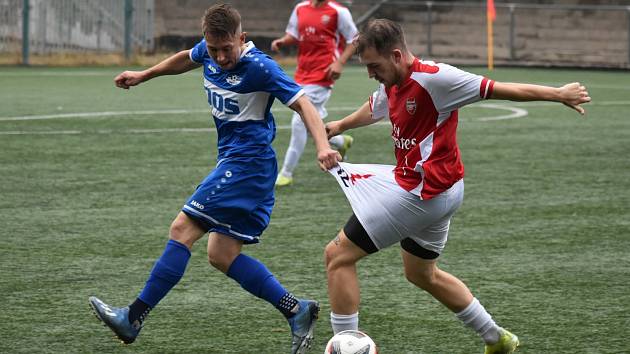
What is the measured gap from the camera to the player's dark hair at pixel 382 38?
5.21 metres

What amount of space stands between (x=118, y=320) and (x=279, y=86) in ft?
4.39

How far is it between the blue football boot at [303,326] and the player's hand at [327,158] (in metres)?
0.87

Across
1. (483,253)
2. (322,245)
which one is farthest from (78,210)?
(483,253)

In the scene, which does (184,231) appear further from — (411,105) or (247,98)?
(411,105)

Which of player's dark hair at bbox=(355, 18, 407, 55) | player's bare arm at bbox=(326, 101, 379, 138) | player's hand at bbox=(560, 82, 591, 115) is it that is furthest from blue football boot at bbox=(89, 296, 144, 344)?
player's hand at bbox=(560, 82, 591, 115)

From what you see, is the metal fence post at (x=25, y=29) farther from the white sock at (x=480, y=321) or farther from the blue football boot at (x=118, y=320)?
the white sock at (x=480, y=321)

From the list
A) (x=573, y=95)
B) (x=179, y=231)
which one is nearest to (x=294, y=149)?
(x=179, y=231)

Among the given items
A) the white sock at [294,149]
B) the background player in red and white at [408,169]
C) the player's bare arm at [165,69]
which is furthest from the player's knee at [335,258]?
the white sock at [294,149]

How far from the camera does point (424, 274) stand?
18.1 ft

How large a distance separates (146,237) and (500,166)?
196 inches

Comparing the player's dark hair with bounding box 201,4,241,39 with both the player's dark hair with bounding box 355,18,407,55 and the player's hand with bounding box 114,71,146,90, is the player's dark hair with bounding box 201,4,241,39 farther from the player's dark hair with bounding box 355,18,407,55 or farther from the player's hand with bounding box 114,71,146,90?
the player's hand with bounding box 114,71,146,90

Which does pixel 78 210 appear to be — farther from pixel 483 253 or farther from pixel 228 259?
pixel 228 259

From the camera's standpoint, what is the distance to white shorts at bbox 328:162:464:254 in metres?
5.29

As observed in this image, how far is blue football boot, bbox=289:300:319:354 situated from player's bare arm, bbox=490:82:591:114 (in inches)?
55.3
